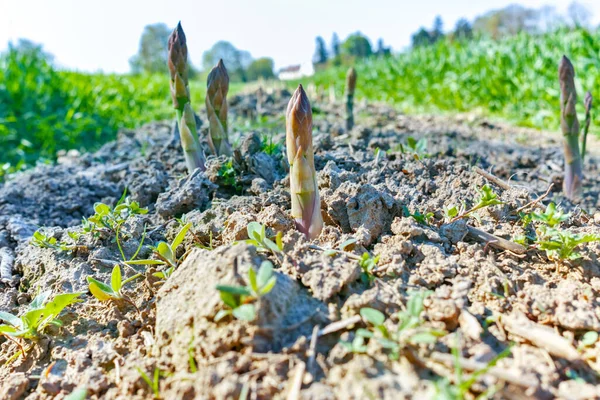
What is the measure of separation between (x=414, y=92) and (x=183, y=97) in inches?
444

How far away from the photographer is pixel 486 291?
4.84ft

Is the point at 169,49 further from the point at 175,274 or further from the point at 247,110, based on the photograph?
the point at 247,110

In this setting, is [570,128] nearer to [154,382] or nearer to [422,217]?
[422,217]

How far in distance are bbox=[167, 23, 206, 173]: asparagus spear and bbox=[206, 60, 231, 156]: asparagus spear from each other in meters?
0.12

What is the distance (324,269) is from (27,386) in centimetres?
106

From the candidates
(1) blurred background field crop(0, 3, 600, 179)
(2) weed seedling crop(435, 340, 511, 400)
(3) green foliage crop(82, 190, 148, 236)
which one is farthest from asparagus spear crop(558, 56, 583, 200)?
(1) blurred background field crop(0, 3, 600, 179)

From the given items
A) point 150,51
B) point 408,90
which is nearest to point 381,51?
point 408,90

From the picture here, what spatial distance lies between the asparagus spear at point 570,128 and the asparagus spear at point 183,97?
2.50 meters

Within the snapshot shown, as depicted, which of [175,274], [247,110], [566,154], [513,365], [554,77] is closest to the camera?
[513,365]

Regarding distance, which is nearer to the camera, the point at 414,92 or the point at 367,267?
the point at 367,267

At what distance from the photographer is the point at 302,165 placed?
1719 millimetres

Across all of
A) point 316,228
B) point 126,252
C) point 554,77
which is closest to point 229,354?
point 316,228

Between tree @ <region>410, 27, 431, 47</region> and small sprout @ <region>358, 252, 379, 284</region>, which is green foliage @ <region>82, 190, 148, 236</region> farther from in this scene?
tree @ <region>410, 27, 431, 47</region>

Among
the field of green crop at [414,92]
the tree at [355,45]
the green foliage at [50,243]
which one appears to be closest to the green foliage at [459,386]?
the green foliage at [50,243]
